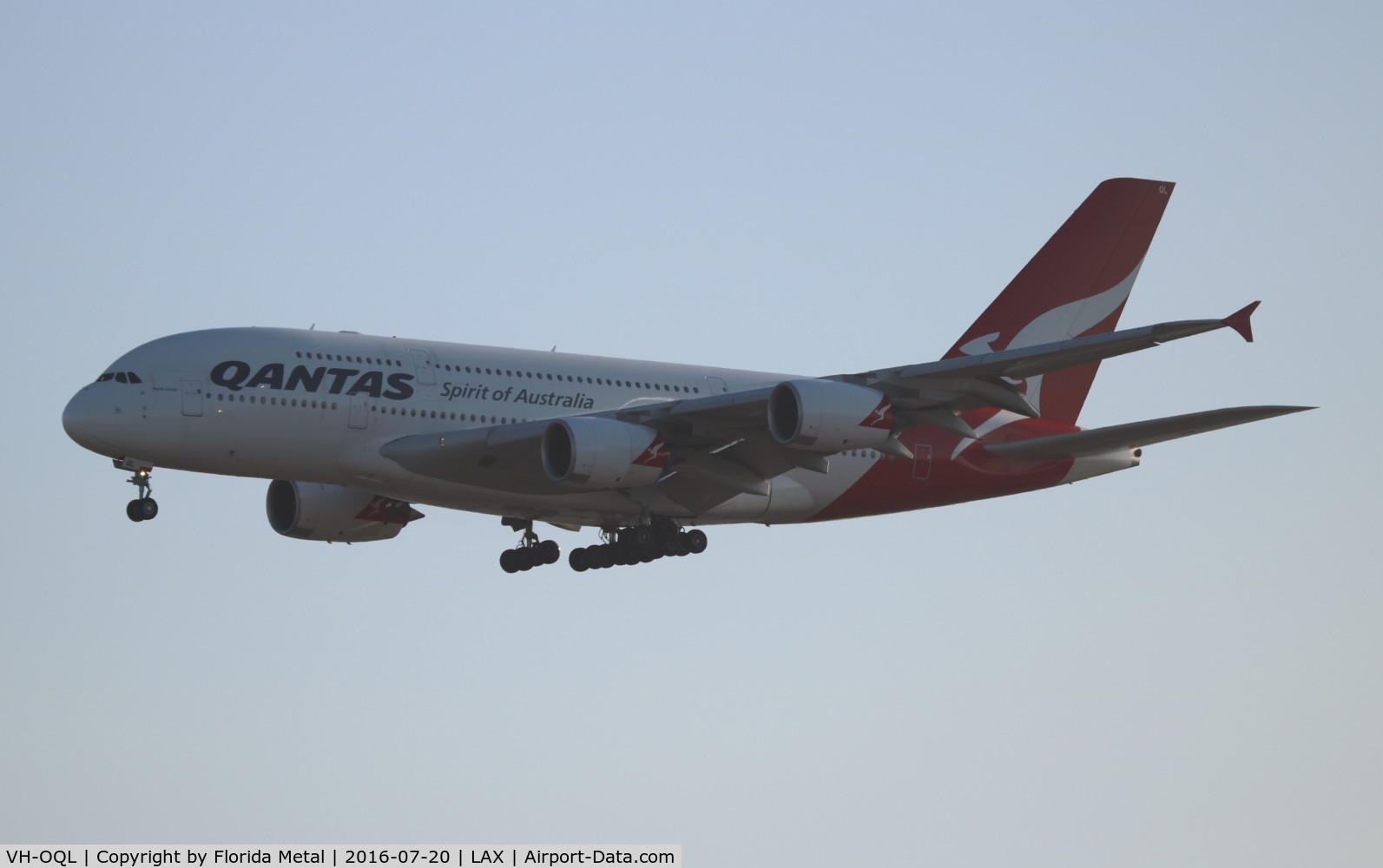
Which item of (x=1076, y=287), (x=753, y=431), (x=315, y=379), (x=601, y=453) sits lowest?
(x=601, y=453)

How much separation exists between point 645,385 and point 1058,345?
10540 millimetres

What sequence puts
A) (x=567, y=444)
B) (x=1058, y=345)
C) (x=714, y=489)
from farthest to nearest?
(x=714, y=489), (x=567, y=444), (x=1058, y=345)

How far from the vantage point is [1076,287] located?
50.7 meters

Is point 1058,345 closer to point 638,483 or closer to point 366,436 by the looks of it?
point 638,483

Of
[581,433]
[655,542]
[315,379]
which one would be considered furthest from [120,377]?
[655,542]

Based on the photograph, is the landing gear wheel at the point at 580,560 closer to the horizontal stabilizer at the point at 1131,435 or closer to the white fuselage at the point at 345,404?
the white fuselage at the point at 345,404

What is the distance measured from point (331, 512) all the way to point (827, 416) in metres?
13.6

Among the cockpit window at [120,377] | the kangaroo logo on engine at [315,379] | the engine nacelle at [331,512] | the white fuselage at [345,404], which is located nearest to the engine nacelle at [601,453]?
the white fuselage at [345,404]

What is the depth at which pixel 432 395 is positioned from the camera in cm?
4331

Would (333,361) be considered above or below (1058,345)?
above

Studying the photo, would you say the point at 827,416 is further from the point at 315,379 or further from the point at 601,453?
the point at 315,379

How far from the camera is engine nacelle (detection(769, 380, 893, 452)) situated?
40.6 meters

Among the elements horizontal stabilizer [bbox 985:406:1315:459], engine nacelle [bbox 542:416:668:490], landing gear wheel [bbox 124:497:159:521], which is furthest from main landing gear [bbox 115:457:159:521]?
horizontal stabilizer [bbox 985:406:1315:459]

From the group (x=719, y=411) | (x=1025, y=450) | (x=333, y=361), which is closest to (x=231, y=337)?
(x=333, y=361)
